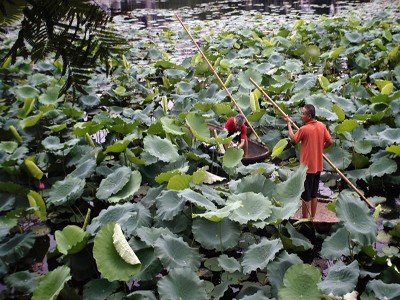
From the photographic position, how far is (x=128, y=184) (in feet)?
12.7

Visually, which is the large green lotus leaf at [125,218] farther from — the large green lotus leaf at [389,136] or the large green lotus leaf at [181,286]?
the large green lotus leaf at [389,136]

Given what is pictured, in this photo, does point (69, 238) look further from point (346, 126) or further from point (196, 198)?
point (346, 126)

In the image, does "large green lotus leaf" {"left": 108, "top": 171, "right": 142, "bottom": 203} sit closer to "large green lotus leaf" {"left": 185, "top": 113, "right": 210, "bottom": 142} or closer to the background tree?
"large green lotus leaf" {"left": 185, "top": 113, "right": 210, "bottom": 142}

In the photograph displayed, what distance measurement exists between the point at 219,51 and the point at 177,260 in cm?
658

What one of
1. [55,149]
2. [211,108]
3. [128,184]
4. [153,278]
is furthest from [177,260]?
[211,108]

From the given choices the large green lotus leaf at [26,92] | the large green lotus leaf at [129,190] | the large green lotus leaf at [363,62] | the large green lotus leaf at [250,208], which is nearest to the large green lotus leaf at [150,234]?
the large green lotus leaf at [250,208]

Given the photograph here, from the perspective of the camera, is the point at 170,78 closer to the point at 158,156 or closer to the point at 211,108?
the point at 211,108

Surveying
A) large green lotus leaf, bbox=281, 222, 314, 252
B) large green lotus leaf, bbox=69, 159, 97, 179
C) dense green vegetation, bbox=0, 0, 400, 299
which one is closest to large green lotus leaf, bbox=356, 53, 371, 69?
dense green vegetation, bbox=0, 0, 400, 299

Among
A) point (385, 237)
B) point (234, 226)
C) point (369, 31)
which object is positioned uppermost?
point (369, 31)

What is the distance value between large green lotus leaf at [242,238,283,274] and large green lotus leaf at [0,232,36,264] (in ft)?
5.01

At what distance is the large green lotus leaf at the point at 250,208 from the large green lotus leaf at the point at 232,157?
731 mm

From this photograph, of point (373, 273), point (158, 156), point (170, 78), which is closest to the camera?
point (373, 273)

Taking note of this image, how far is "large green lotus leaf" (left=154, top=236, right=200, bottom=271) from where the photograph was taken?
2.88 meters

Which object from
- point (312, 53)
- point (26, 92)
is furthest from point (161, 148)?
point (312, 53)
